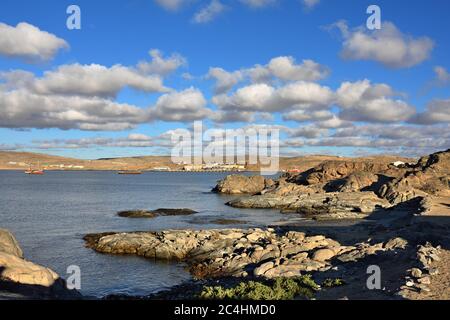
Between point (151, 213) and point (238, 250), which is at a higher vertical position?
point (238, 250)

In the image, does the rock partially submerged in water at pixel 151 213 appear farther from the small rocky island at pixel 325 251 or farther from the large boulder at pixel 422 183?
the large boulder at pixel 422 183

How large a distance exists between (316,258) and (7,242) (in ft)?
59.9

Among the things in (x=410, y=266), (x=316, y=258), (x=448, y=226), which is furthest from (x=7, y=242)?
(x=448, y=226)

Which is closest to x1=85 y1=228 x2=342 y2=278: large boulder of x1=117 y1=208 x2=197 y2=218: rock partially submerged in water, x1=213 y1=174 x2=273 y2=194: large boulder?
x1=117 y1=208 x2=197 y2=218: rock partially submerged in water

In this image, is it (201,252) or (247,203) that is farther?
(247,203)

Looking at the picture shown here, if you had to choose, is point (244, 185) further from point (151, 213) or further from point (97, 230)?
point (97, 230)

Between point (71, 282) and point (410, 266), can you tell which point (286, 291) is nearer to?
point (410, 266)

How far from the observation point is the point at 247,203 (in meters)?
73.2

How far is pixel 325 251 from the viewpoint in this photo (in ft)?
89.7

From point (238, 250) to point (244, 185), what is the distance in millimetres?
67669

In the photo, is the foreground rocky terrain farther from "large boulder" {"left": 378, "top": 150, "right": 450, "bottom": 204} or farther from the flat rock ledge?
"large boulder" {"left": 378, "top": 150, "right": 450, "bottom": 204}

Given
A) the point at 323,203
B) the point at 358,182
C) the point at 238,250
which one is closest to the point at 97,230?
the point at 238,250
